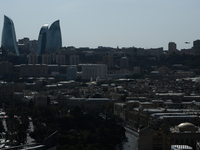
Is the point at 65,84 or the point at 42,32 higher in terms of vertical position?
the point at 42,32

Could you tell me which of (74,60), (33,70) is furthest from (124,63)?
(33,70)

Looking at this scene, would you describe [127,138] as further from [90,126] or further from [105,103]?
[105,103]

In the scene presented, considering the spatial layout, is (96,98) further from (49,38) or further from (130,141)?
(49,38)

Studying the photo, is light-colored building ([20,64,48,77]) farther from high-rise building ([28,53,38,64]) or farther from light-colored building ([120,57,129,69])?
light-colored building ([120,57,129,69])

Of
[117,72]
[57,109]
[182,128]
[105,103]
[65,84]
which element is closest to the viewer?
[182,128]

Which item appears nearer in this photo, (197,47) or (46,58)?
(46,58)

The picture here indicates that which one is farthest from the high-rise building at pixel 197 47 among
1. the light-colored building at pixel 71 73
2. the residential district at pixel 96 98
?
the light-colored building at pixel 71 73

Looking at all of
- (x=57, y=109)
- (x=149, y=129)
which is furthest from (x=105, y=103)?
(x=149, y=129)

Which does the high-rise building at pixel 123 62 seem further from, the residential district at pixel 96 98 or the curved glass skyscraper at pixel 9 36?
the curved glass skyscraper at pixel 9 36
